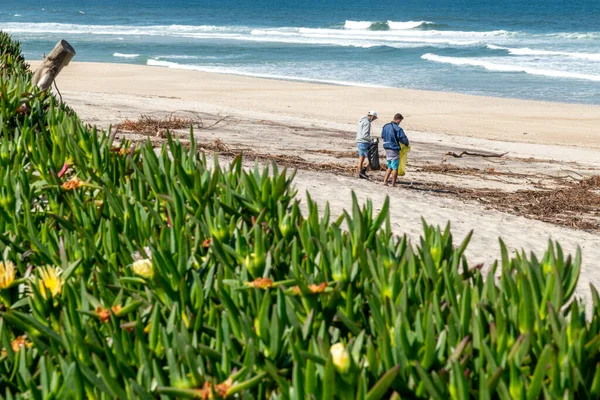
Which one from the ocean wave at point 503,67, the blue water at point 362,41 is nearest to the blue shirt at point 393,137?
the blue water at point 362,41

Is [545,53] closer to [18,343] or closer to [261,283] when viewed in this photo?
[261,283]

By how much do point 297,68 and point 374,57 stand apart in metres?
6.48

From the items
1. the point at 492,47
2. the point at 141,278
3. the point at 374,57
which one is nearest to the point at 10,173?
the point at 141,278

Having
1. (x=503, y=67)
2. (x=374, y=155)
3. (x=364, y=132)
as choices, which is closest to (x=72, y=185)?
(x=364, y=132)

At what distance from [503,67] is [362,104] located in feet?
45.2

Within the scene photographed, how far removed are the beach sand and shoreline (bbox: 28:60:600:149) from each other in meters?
0.05

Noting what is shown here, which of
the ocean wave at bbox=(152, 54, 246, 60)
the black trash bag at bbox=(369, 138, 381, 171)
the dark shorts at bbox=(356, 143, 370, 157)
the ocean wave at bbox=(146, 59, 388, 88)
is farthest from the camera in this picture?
the ocean wave at bbox=(152, 54, 246, 60)

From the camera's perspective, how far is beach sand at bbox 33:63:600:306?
8227 millimetres

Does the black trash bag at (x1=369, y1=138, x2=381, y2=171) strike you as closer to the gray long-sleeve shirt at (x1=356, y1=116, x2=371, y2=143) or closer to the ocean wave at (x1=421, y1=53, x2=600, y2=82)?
the gray long-sleeve shirt at (x1=356, y1=116, x2=371, y2=143)

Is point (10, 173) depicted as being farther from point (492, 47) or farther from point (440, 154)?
point (492, 47)

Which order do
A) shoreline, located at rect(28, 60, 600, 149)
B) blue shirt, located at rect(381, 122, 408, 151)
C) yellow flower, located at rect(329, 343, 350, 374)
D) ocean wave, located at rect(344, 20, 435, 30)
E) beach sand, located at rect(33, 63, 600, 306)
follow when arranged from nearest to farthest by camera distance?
yellow flower, located at rect(329, 343, 350, 374) → beach sand, located at rect(33, 63, 600, 306) → blue shirt, located at rect(381, 122, 408, 151) → shoreline, located at rect(28, 60, 600, 149) → ocean wave, located at rect(344, 20, 435, 30)

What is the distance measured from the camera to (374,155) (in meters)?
12.0

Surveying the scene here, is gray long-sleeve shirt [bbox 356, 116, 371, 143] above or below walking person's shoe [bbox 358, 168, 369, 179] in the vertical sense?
above

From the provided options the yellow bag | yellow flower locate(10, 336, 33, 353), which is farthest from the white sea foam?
yellow flower locate(10, 336, 33, 353)
